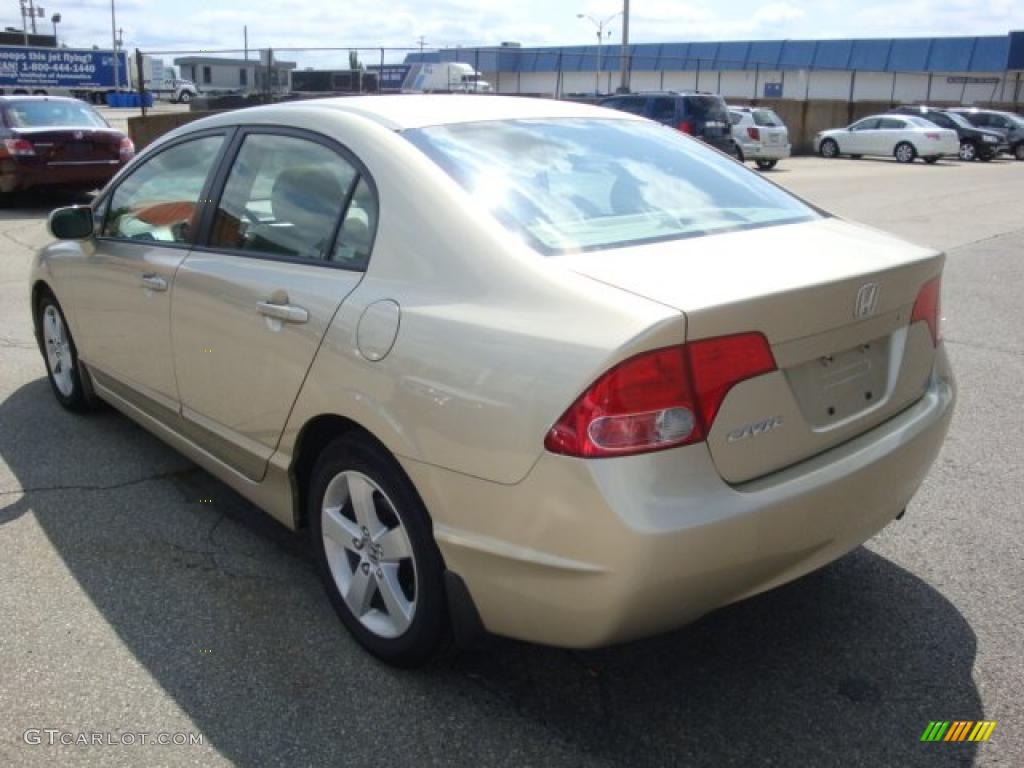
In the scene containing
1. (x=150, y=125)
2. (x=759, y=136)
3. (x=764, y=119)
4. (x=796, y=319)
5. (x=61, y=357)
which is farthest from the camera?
(x=764, y=119)

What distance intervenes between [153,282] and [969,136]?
3522 centimetres

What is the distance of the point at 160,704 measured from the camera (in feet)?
9.06

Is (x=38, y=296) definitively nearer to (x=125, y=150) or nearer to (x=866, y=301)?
(x=866, y=301)

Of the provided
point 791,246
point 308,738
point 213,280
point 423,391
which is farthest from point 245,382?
point 791,246

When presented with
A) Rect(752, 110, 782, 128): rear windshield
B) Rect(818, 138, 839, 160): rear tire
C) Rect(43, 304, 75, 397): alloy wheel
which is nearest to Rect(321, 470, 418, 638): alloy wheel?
Rect(43, 304, 75, 397): alloy wheel

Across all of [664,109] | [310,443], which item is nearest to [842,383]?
[310,443]

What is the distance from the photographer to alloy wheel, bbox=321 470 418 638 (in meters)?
2.82

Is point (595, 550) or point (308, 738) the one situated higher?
point (595, 550)

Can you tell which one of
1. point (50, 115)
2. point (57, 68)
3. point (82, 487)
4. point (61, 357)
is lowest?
point (82, 487)

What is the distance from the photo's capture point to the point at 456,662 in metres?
2.93

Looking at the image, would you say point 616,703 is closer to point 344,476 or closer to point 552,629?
point 552,629

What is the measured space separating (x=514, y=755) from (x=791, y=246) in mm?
1628

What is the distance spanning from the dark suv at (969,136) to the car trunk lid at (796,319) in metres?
33.6

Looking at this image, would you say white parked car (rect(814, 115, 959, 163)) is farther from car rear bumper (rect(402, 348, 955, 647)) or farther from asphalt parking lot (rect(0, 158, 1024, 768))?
car rear bumper (rect(402, 348, 955, 647))
